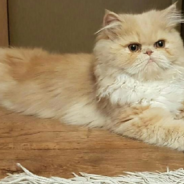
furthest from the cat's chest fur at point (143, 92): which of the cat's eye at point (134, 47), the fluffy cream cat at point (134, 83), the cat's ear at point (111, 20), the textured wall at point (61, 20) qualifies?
the textured wall at point (61, 20)

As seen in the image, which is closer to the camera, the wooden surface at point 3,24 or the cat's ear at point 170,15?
the cat's ear at point 170,15

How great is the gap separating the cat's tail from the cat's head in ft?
0.52

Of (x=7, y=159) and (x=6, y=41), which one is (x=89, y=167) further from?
(x=6, y=41)

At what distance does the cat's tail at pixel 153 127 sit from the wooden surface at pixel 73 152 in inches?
1.4

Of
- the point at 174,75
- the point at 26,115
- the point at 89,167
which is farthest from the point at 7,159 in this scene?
the point at 174,75

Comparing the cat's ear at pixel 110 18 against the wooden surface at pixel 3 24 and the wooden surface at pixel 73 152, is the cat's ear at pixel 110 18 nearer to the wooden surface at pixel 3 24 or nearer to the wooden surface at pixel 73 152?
the wooden surface at pixel 73 152

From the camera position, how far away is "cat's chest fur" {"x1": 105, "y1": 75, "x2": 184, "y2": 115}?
1534mm

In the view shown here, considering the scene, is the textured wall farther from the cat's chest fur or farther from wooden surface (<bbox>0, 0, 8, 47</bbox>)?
the cat's chest fur

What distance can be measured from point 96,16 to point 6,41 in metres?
0.69

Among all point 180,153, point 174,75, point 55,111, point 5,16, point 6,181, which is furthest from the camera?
point 5,16

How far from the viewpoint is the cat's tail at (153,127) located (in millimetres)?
1438

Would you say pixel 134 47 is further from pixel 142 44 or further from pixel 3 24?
pixel 3 24

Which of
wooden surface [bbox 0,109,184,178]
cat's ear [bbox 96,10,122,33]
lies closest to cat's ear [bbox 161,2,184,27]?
cat's ear [bbox 96,10,122,33]

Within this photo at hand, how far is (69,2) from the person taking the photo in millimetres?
2555
